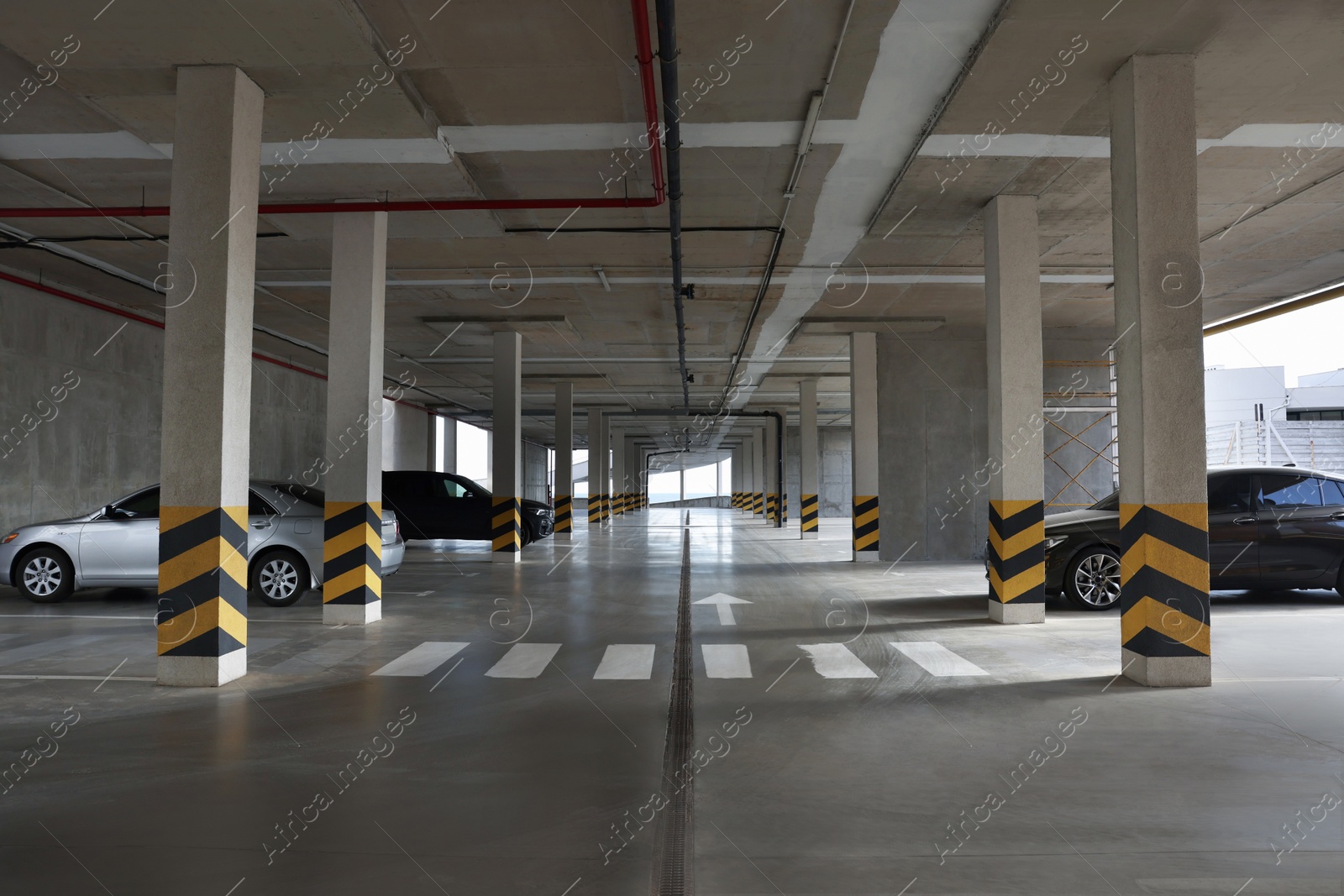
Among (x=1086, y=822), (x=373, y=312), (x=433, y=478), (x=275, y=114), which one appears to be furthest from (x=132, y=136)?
(x=433, y=478)

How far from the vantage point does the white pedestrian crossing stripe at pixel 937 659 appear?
269 inches

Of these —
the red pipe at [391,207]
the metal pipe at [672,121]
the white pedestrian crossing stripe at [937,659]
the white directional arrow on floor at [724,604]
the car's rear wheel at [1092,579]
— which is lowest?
the white directional arrow on floor at [724,604]

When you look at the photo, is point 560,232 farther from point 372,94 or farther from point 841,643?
point 841,643

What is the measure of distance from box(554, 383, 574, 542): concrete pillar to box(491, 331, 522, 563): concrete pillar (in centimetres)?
766

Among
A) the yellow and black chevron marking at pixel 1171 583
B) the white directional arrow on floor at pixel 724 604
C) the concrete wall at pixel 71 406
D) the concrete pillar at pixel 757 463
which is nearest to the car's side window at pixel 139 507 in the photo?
the concrete wall at pixel 71 406

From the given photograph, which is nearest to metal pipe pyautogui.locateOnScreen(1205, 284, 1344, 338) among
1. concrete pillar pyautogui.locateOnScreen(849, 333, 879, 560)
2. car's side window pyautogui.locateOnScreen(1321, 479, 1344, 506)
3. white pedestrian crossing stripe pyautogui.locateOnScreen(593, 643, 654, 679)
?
car's side window pyautogui.locateOnScreen(1321, 479, 1344, 506)

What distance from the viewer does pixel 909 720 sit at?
5367 millimetres

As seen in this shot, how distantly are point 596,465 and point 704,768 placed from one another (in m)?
30.1

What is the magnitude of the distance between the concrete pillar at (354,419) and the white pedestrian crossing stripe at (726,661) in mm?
3815

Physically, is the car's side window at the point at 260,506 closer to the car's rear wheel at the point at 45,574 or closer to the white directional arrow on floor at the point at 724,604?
the car's rear wheel at the point at 45,574

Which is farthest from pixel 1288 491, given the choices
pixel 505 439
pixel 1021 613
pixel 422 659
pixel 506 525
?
pixel 505 439

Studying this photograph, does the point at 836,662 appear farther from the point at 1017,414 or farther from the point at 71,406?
the point at 71,406

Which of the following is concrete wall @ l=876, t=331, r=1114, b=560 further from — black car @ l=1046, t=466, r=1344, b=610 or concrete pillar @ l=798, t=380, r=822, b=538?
concrete pillar @ l=798, t=380, r=822, b=538

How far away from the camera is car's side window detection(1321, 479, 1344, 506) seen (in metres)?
10.1
